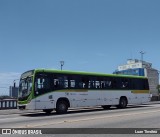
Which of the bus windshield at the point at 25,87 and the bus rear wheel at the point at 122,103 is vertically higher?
the bus windshield at the point at 25,87

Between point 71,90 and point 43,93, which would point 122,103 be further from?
point 43,93

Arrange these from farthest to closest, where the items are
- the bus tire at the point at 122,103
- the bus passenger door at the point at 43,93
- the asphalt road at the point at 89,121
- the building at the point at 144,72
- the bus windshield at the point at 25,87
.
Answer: the building at the point at 144,72 → the bus tire at the point at 122,103 → the bus windshield at the point at 25,87 → the bus passenger door at the point at 43,93 → the asphalt road at the point at 89,121

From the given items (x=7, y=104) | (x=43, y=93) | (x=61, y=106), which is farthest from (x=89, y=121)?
(x=7, y=104)

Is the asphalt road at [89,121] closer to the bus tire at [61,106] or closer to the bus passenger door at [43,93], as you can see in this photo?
the bus passenger door at [43,93]

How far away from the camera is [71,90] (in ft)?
82.9

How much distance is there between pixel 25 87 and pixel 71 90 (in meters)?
3.54

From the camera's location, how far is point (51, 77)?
938 inches

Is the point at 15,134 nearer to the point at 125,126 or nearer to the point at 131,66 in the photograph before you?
the point at 125,126

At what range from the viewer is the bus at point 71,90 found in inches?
907

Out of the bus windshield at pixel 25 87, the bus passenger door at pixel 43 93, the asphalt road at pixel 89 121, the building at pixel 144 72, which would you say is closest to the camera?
the asphalt road at pixel 89 121

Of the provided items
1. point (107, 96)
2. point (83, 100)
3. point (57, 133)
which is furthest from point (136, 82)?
point (57, 133)

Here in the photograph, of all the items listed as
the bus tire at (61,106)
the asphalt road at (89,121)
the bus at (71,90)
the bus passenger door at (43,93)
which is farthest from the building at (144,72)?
the asphalt road at (89,121)

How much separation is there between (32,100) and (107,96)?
26.5 ft

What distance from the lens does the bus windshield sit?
75.6ft
